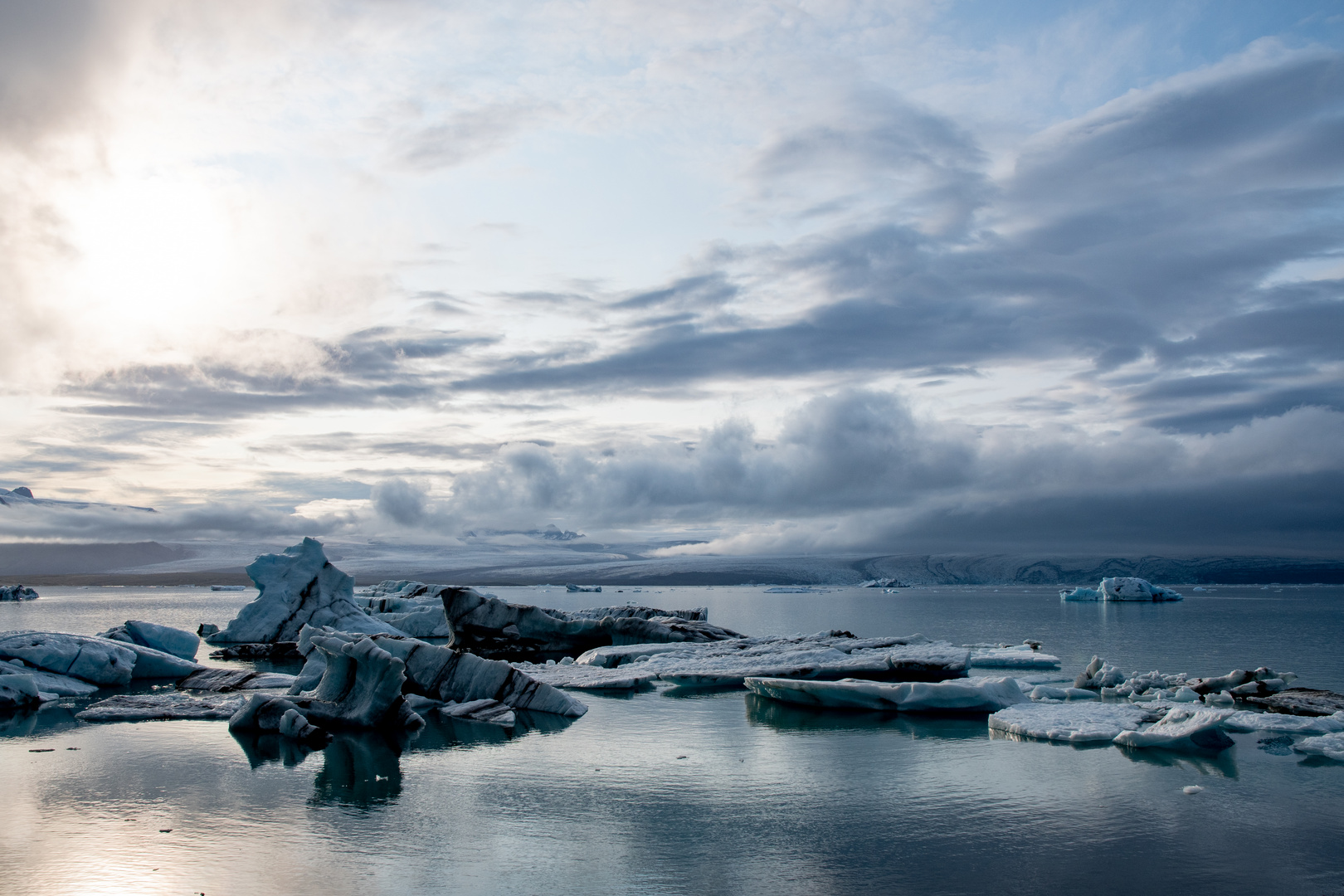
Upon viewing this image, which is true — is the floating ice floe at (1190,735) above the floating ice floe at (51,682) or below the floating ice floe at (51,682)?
above

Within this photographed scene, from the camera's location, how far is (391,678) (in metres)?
12.6

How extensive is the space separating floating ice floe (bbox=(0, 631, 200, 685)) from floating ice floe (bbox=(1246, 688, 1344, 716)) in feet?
66.0

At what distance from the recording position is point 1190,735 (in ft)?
34.2

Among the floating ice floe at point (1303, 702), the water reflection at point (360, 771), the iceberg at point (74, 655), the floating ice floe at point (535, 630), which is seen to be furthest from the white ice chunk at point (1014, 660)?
the iceberg at point (74, 655)

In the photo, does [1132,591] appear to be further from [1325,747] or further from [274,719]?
[274,719]

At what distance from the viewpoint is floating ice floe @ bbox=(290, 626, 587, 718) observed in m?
14.1

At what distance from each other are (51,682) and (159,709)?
12.6 ft

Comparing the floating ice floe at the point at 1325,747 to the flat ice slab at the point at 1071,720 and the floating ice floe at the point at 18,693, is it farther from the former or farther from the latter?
the floating ice floe at the point at 18,693

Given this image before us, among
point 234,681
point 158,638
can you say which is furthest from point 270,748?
point 158,638

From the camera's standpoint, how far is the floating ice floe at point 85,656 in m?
16.6

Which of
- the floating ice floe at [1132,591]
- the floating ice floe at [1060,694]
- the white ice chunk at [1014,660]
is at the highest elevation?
the floating ice floe at [1060,694]

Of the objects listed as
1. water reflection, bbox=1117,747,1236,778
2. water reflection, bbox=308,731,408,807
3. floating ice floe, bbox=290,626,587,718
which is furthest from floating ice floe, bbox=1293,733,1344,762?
water reflection, bbox=308,731,408,807

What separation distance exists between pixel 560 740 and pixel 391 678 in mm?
2650

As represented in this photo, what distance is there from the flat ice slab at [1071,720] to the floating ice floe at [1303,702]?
229cm
